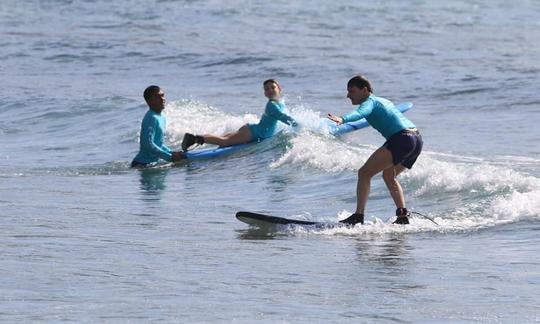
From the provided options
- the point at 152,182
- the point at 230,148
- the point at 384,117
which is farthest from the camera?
the point at 230,148

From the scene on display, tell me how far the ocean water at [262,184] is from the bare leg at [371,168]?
316 mm

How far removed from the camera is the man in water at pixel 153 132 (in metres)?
16.8

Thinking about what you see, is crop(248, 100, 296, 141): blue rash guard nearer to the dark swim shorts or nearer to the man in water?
the man in water

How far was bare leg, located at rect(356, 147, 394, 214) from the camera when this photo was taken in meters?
12.0

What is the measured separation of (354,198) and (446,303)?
6020mm

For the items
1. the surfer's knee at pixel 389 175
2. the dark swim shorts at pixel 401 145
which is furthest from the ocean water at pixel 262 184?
the dark swim shorts at pixel 401 145

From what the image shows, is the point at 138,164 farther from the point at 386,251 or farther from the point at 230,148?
the point at 386,251

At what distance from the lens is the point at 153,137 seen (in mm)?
17031

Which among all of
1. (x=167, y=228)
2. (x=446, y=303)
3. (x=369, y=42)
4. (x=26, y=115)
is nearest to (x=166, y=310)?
(x=446, y=303)

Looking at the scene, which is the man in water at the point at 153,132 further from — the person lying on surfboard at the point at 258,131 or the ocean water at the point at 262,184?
the person lying on surfboard at the point at 258,131

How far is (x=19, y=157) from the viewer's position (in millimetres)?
19188

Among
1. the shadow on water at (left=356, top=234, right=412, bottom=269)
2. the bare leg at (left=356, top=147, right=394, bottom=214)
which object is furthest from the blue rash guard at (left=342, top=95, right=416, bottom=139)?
the shadow on water at (left=356, top=234, right=412, bottom=269)

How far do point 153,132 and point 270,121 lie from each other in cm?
206

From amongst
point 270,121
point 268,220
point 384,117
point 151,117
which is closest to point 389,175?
point 384,117
